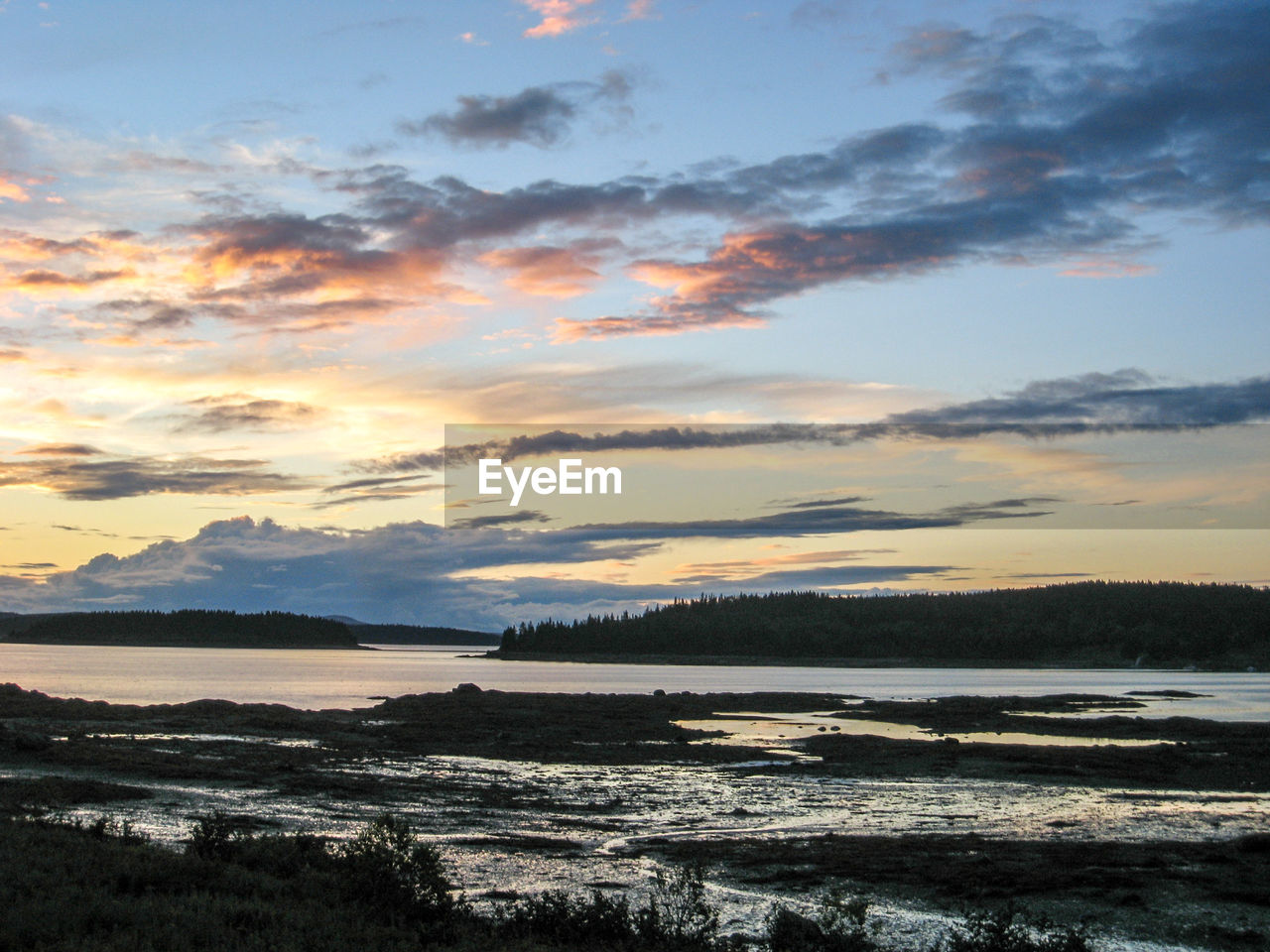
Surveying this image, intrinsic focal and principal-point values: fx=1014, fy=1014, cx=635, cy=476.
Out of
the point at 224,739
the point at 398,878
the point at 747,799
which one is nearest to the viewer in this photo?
the point at 398,878

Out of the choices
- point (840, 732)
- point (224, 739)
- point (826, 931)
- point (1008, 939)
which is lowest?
point (840, 732)

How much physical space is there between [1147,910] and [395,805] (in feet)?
69.1

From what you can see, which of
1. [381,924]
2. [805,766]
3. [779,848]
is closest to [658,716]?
[805,766]

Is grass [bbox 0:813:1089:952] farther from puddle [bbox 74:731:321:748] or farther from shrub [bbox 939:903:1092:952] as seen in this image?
puddle [bbox 74:731:321:748]

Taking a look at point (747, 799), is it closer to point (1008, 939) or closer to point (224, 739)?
point (1008, 939)

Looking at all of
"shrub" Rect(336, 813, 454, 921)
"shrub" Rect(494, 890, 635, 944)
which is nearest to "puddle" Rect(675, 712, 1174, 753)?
"shrub" Rect(336, 813, 454, 921)

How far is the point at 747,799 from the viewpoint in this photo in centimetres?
3575

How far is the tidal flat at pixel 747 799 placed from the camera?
875 inches

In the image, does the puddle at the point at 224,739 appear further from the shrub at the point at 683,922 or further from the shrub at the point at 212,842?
the shrub at the point at 683,922

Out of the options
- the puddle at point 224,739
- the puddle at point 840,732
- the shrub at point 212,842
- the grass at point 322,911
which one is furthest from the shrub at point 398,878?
the puddle at point 840,732

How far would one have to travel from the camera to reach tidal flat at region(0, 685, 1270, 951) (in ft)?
72.9

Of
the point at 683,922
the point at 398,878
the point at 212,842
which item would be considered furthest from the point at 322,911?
the point at 683,922

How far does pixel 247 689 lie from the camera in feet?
359

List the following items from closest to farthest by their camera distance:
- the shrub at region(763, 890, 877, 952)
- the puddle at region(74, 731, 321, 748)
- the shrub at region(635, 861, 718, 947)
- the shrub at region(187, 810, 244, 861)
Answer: the shrub at region(635, 861, 718, 947) → the shrub at region(763, 890, 877, 952) → the shrub at region(187, 810, 244, 861) → the puddle at region(74, 731, 321, 748)
